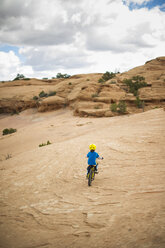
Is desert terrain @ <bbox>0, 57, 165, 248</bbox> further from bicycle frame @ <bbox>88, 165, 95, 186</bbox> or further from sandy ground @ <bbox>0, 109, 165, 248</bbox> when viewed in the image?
bicycle frame @ <bbox>88, 165, 95, 186</bbox>

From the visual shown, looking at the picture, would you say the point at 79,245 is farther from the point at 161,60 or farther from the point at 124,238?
the point at 161,60

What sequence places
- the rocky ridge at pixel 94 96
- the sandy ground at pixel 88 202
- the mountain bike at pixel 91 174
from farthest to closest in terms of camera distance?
the rocky ridge at pixel 94 96
the mountain bike at pixel 91 174
the sandy ground at pixel 88 202

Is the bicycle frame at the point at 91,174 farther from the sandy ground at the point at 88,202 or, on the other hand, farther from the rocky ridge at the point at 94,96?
the rocky ridge at the point at 94,96

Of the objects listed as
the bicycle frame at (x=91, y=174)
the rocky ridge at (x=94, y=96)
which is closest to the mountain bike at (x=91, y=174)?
the bicycle frame at (x=91, y=174)

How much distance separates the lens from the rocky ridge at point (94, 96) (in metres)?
23.5

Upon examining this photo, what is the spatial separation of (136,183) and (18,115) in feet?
113

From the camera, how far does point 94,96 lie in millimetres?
26797

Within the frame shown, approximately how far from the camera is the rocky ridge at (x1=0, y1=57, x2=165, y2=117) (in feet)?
77.1

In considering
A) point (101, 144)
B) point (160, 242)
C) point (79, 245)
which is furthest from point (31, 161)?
point (160, 242)

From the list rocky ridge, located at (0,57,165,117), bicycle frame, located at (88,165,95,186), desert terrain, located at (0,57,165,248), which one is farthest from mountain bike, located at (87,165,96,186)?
rocky ridge, located at (0,57,165,117)

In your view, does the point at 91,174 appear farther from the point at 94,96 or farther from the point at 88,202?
the point at 94,96

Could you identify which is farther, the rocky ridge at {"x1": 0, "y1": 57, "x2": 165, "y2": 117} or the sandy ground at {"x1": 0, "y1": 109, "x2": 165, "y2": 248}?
the rocky ridge at {"x1": 0, "y1": 57, "x2": 165, "y2": 117}

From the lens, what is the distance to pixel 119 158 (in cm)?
614

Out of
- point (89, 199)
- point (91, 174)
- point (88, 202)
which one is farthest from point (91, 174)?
point (88, 202)
